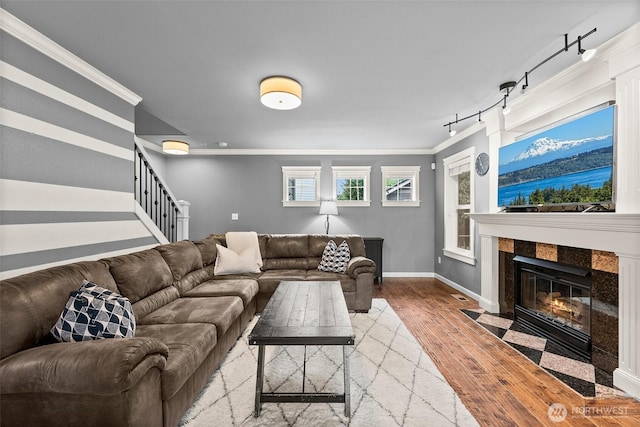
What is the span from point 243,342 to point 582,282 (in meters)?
3.17

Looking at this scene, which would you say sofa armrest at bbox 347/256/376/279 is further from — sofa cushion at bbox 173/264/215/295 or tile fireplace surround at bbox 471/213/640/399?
sofa cushion at bbox 173/264/215/295

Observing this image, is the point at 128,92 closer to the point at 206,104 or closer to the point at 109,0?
the point at 206,104

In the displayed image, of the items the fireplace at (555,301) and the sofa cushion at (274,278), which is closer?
the fireplace at (555,301)

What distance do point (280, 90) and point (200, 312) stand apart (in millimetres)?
2113

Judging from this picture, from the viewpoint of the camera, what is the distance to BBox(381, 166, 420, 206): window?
5863 millimetres

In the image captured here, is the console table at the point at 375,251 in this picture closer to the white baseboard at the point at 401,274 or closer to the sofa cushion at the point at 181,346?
the white baseboard at the point at 401,274

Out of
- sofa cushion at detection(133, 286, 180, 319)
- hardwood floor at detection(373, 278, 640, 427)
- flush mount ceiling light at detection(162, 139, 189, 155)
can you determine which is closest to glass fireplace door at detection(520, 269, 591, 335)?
hardwood floor at detection(373, 278, 640, 427)

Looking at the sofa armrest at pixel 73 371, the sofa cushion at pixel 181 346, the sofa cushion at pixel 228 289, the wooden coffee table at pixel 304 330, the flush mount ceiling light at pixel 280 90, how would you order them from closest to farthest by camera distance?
1. the sofa armrest at pixel 73 371
2. the sofa cushion at pixel 181 346
3. the wooden coffee table at pixel 304 330
4. the flush mount ceiling light at pixel 280 90
5. the sofa cushion at pixel 228 289

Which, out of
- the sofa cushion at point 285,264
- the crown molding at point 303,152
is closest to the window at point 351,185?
the crown molding at point 303,152

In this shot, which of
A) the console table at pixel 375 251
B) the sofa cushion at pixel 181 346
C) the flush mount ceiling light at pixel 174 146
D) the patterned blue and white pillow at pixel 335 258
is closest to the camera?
the sofa cushion at pixel 181 346

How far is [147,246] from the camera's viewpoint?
3422 mm

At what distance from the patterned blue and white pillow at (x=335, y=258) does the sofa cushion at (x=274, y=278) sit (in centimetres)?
32

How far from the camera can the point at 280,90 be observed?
2711 mm

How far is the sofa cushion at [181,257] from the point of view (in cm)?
300
